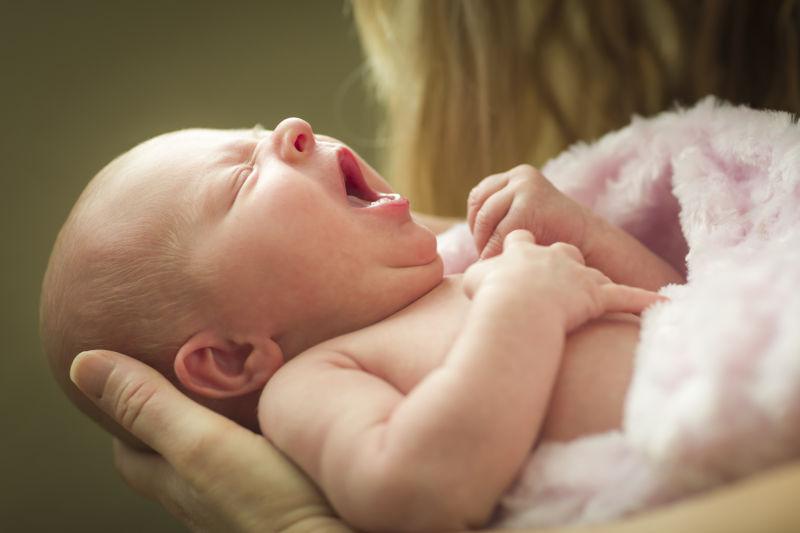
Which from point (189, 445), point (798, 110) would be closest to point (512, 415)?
point (189, 445)

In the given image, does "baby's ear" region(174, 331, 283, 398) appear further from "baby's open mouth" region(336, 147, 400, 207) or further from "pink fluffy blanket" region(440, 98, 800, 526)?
"pink fluffy blanket" region(440, 98, 800, 526)

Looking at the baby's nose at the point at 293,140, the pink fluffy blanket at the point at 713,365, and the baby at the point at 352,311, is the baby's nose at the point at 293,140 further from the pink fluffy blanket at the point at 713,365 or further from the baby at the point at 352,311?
the pink fluffy blanket at the point at 713,365

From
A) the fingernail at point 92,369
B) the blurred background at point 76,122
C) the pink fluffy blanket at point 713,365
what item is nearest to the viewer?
the pink fluffy blanket at point 713,365

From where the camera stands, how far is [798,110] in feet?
3.76

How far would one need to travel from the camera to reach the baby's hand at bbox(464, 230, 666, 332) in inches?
27.4

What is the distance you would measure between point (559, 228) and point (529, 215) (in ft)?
0.15

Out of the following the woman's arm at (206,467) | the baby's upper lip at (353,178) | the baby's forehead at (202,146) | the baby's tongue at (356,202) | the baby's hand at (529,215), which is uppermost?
the baby's forehead at (202,146)

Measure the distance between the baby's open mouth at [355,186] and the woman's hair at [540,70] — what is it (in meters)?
0.47

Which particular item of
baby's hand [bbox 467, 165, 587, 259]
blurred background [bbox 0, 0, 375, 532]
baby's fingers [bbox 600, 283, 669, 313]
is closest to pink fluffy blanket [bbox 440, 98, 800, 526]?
baby's fingers [bbox 600, 283, 669, 313]

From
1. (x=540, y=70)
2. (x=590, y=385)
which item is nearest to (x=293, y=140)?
(x=590, y=385)

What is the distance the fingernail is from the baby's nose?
1.02ft

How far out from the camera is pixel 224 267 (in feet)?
2.67

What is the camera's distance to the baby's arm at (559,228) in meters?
0.92

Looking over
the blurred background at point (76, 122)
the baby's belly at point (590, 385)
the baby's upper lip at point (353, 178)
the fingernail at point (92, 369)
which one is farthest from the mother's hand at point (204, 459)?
the blurred background at point (76, 122)
